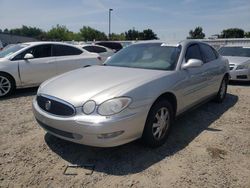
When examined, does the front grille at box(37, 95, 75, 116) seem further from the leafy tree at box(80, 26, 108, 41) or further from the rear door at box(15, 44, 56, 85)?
the leafy tree at box(80, 26, 108, 41)

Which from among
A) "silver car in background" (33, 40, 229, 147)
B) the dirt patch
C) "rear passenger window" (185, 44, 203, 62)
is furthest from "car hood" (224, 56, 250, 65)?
the dirt patch

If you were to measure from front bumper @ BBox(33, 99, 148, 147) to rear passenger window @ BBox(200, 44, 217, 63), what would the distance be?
103 inches

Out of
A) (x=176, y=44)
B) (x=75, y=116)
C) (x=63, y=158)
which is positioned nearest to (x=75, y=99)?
(x=75, y=116)

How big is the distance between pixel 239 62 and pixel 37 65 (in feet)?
21.9

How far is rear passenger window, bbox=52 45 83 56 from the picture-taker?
7873 millimetres

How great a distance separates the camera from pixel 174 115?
13.6 ft

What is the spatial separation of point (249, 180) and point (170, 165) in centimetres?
91

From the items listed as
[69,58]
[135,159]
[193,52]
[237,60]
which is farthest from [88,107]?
[237,60]

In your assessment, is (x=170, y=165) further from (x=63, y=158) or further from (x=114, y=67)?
(x=114, y=67)

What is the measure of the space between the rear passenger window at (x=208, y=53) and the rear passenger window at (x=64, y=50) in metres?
4.17

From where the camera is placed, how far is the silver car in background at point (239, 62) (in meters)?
9.09

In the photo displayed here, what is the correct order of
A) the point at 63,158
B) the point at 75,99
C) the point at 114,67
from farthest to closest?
the point at 114,67 → the point at 63,158 → the point at 75,99

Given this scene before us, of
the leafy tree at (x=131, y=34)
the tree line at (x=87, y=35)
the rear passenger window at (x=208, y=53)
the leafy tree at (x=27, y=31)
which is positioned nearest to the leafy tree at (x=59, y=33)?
the tree line at (x=87, y=35)

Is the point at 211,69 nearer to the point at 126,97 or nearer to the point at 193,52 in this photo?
the point at 193,52
